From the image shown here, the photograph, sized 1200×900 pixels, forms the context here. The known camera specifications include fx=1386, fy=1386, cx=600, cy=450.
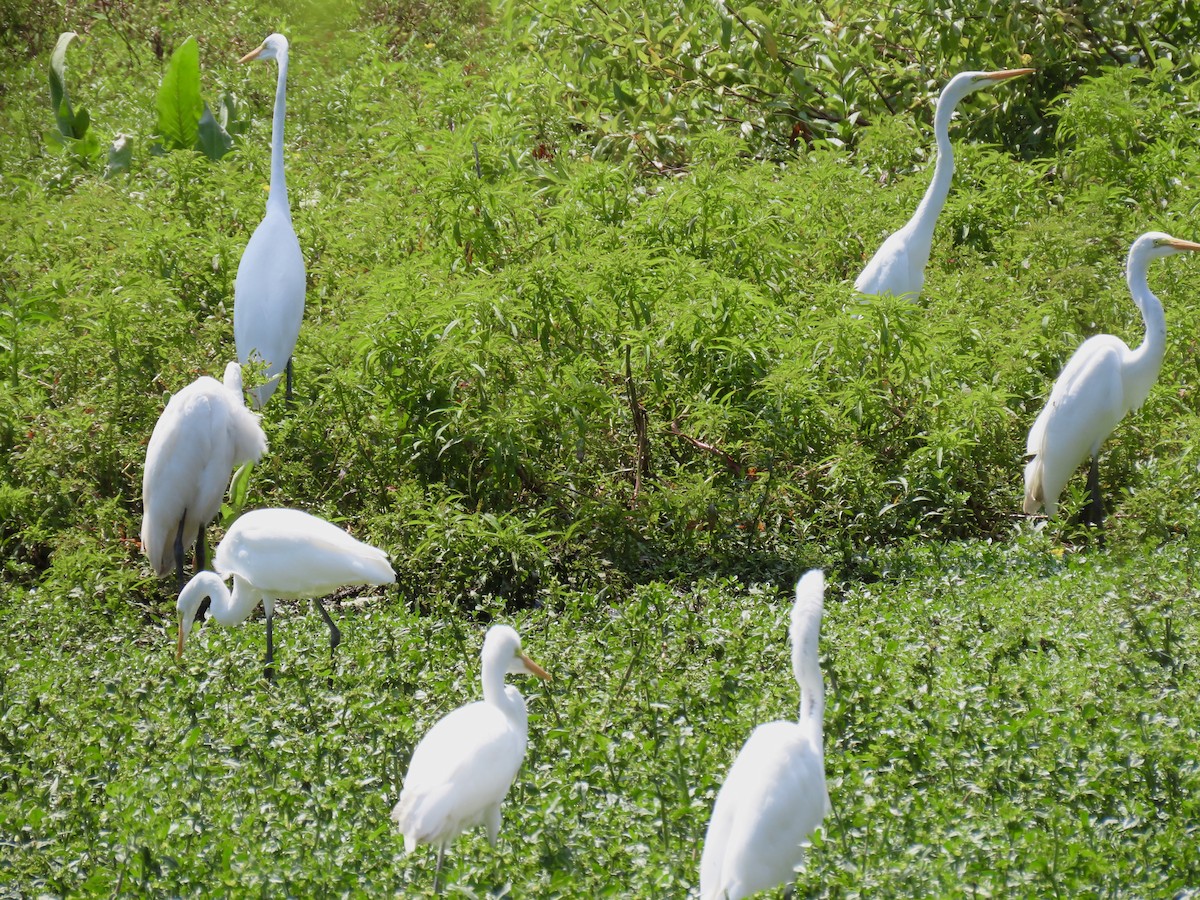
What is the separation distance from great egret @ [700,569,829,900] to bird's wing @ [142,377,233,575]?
122 inches

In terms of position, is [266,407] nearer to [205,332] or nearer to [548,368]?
[205,332]

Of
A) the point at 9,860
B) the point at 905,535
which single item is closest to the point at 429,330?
the point at 905,535

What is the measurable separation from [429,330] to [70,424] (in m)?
1.65

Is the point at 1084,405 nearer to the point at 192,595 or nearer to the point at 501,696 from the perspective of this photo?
the point at 501,696

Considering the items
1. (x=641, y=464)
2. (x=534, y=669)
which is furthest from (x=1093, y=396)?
(x=534, y=669)

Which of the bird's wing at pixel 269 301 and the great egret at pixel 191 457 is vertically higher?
the bird's wing at pixel 269 301

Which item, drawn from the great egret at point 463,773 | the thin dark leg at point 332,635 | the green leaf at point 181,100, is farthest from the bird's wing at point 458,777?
the green leaf at point 181,100

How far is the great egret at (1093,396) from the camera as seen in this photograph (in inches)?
216

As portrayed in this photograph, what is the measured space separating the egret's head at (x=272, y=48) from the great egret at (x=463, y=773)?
16.4 feet

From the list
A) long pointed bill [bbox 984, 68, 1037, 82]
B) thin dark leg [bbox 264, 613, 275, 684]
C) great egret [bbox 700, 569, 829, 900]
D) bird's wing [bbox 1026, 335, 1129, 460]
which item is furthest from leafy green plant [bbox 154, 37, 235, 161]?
great egret [bbox 700, 569, 829, 900]

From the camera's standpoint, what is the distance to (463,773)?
10.1 ft

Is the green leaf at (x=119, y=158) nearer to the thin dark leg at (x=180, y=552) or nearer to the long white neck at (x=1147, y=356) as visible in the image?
the thin dark leg at (x=180, y=552)

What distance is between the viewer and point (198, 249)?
7.30 m

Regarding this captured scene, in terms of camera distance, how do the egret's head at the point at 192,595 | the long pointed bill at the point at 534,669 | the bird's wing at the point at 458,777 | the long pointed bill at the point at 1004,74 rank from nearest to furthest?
the bird's wing at the point at 458,777, the long pointed bill at the point at 534,669, the egret's head at the point at 192,595, the long pointed bill at the point at 1004,74
